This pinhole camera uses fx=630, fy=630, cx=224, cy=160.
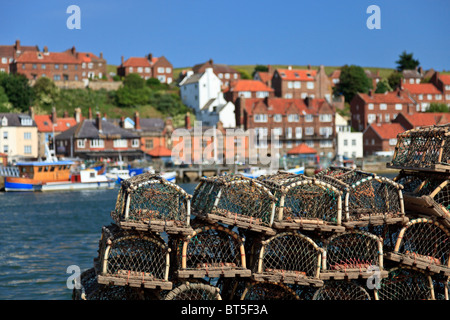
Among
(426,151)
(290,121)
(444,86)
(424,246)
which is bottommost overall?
(424,246)

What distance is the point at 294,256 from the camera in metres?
9.87

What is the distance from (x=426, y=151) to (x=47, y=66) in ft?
259

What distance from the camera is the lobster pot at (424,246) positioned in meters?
9.78

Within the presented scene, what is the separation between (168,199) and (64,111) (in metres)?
67.3

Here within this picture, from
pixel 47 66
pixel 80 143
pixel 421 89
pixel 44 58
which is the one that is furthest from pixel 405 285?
pixel 44 58

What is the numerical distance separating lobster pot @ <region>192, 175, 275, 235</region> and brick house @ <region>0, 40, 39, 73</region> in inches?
3211

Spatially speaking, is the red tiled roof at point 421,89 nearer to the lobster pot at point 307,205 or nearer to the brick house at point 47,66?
the brick house at point 47,66

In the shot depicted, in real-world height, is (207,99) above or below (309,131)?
above

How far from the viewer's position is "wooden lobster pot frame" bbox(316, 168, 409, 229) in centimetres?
987

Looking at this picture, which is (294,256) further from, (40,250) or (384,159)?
(384,159)

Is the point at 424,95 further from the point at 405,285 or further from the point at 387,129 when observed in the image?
the point at 405,285

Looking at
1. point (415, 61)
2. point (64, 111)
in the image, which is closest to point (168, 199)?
point (64, 111)

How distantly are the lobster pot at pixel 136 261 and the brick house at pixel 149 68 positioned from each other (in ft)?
278

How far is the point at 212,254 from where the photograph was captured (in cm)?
1020
